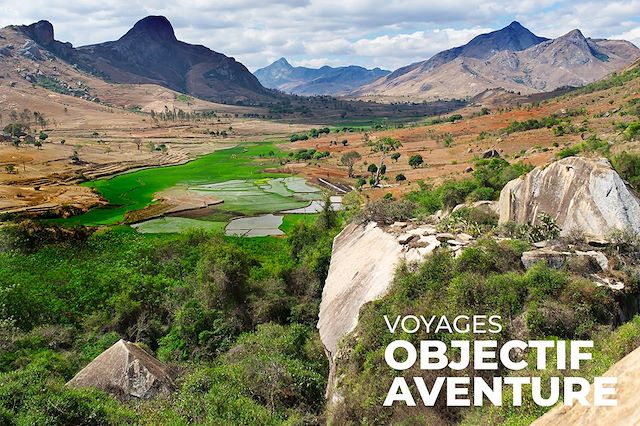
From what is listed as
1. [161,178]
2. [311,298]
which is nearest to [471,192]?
[311,298]

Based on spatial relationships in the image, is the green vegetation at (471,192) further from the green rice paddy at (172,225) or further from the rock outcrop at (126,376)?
the green rice paddy at (172,225)

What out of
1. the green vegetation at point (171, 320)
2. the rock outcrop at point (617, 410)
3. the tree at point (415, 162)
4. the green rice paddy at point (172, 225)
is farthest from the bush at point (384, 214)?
the tree at point (415, 162)

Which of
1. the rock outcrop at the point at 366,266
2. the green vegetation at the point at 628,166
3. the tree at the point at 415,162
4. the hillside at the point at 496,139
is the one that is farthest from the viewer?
the tree at the point at 415,162

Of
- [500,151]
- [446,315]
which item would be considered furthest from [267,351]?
[500,151]

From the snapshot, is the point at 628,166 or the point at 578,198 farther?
the point at 628,166

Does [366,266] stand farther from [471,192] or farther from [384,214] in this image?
[471,192]

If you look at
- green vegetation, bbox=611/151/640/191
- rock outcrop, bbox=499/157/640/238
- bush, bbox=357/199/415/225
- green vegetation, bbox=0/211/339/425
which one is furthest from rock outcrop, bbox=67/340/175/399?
green vegetation, bbox=611/151/640/191
